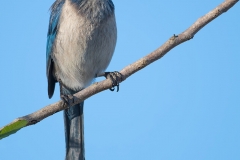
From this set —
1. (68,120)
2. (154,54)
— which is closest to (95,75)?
(68,120)

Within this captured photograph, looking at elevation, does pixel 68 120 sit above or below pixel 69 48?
below

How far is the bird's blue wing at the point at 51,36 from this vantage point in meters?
6.98

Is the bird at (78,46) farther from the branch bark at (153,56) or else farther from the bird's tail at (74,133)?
the branch bark at (153,56)

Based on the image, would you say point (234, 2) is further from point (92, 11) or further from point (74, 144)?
point (74, 144)

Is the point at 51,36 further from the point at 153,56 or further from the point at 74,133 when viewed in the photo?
the point at 153,56

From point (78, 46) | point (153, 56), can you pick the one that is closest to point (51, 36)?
point (78, 46)

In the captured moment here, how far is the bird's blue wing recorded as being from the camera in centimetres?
698


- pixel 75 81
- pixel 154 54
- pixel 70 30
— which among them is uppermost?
pixel 70 30

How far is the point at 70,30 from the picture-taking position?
21.9 feet

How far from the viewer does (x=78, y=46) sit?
673cm

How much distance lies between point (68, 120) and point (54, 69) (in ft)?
3.22

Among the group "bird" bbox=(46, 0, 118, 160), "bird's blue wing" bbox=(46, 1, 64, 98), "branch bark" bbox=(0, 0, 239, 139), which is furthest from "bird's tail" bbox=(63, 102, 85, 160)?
"branch bark" bbox=(0, 0, 239, 139)

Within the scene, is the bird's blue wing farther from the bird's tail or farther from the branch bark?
the branch bark

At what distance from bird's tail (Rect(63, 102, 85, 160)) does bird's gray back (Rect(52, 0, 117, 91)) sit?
25.3 inches
